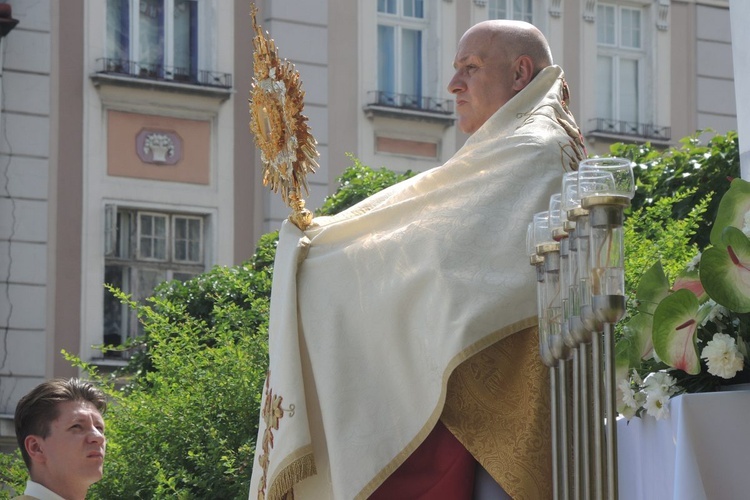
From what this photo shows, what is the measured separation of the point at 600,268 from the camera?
3.17m

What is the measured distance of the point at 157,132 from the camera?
598 inches

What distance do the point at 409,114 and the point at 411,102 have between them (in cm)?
30

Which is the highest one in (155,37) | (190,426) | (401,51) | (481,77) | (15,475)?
(401,51)

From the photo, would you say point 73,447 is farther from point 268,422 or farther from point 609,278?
point 609,278

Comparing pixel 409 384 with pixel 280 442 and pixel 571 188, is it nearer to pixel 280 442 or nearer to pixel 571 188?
pixel 280 442

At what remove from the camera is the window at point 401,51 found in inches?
655

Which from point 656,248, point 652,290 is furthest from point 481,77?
point 656,248

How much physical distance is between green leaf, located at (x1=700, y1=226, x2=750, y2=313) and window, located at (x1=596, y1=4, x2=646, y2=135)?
48.2 feet

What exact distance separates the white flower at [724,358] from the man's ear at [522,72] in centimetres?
113

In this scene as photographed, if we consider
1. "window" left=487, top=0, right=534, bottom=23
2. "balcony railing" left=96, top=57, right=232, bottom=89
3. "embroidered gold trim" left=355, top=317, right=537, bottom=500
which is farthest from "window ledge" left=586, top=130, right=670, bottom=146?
"embroidered gold trim" left=355, top=317, right=537, bottom=500

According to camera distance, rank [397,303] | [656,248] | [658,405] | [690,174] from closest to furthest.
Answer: [658,405]
[397,303]
[656,248]
[690,174]

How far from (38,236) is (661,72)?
7.21 metres

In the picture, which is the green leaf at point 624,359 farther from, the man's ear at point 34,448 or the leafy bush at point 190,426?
the leafy bush at point 190,426

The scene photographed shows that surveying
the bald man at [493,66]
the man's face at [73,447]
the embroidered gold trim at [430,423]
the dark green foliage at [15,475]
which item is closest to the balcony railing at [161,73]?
the dark green foliage at [15,475]
